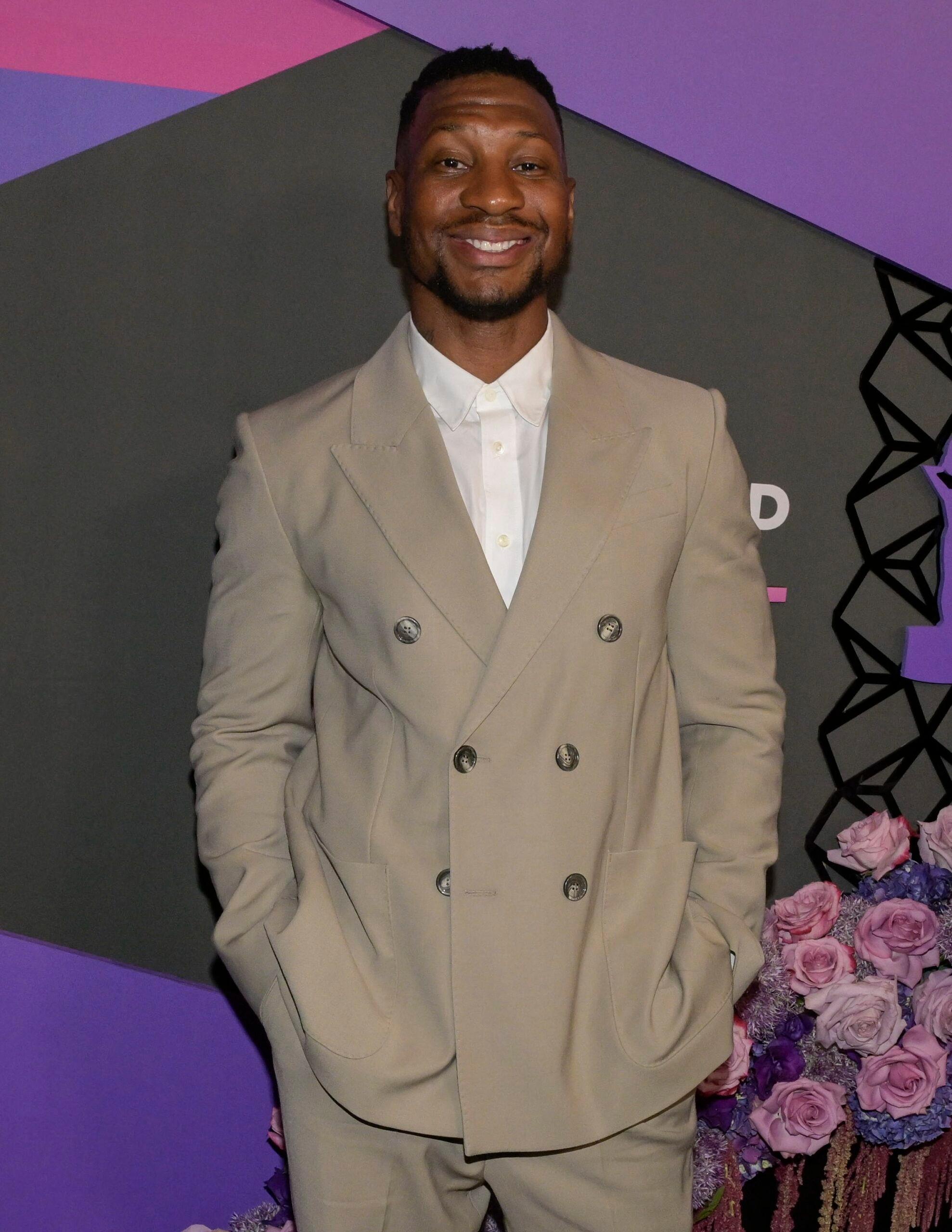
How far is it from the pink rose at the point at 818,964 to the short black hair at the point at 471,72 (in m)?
1.67

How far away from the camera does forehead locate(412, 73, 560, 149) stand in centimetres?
215

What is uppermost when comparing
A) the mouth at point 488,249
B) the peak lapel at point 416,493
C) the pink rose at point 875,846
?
the mouth at point 488,249

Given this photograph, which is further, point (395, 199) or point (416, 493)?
point (395, 199)

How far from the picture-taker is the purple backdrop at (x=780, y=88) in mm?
2750

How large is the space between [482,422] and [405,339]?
0.20 meters

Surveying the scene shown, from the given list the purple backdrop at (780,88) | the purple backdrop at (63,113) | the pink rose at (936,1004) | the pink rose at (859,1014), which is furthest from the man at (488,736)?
the pink rose at (936,1004)

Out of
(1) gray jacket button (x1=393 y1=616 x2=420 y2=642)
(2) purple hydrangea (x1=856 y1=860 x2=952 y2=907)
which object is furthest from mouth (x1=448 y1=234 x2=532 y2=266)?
(2) purple hydrangea (x1=856 y1=860 x2=952 y2=907)

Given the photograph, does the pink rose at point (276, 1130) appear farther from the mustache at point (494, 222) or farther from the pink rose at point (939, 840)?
the mustache at point (494, 222)

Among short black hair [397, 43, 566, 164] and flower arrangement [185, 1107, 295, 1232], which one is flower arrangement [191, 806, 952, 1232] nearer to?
flower arrangement [185, 1107, 295, 1232]

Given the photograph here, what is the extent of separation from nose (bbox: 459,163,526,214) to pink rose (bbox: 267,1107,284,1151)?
1.84m

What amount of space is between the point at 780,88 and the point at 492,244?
3.39 ft

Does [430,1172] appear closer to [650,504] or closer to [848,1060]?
[650,504]

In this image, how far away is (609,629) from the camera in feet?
6.70

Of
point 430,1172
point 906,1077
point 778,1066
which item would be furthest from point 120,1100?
point 906,1077
